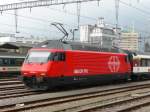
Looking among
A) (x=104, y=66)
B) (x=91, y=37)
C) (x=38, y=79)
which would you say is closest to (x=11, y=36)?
(x=91, y=37)

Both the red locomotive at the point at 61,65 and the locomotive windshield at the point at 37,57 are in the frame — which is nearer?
the red locomotive at the point at 61,65

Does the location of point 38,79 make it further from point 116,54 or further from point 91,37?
point 91,37

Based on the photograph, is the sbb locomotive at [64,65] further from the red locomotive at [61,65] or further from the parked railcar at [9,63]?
the parked railcar at [9,63]

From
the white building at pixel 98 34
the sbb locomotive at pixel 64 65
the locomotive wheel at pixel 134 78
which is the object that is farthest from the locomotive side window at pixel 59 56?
the white building at pixel 98 34

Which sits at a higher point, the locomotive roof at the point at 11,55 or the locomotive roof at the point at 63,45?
the locomotive roof at the point at 63,45

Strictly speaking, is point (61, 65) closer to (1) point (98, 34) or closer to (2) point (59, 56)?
(2) point (59, 56)

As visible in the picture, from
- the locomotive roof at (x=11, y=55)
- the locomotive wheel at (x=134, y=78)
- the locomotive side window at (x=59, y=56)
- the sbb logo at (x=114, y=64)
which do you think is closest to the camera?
the locomotive side window at (x=59, y=56)

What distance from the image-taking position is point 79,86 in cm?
2825

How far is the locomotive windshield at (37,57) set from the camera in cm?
2366

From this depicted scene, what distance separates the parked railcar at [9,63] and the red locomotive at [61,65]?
16240 mm

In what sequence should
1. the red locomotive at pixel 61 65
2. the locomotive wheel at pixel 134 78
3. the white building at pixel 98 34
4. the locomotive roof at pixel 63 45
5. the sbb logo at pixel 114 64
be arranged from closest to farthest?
the red locomotive at pixel 61 65
the locomotive roof at pixel 63 45
the sbb logo at pixel 114 64
the locomotive wheel at pixel 134 78
the white building at pixel 98 34

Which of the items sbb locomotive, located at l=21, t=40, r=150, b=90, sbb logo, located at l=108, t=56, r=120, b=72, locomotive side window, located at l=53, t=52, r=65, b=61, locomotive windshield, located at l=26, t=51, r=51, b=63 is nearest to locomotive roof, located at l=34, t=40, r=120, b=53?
sbb locomotive, located at l=21, t=40, r=150, b=90

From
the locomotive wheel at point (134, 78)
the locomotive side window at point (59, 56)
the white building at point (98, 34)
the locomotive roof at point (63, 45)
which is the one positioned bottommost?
the locomotive wheel at point (134, 78)

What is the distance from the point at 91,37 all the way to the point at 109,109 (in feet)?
186
